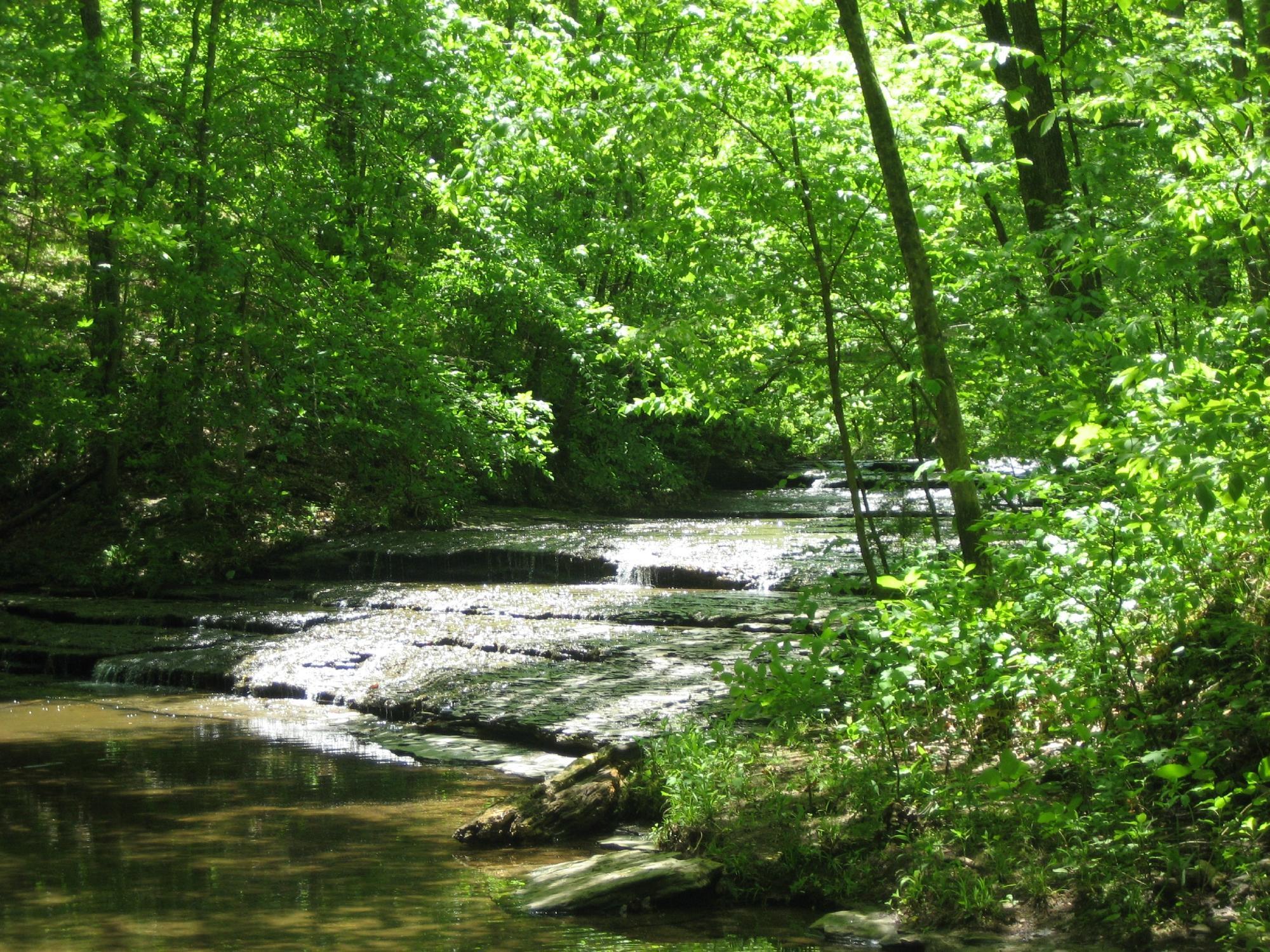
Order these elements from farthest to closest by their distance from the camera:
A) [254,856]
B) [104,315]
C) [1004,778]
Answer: [104,315], [254,856], [1004,778]

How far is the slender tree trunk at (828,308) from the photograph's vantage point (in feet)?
23.1

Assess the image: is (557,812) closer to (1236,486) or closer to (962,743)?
(962,743)

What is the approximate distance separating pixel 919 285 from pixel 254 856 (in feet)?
15.7

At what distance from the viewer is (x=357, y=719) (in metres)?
9.67

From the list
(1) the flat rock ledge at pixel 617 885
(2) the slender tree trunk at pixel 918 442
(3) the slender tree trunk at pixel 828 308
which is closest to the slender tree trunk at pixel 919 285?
(3) the slender tree trunk at pixel 828 308

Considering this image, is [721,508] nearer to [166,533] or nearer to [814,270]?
[166,533]

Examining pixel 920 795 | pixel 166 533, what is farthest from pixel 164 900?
pixel 166 533

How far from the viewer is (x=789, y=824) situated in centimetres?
562

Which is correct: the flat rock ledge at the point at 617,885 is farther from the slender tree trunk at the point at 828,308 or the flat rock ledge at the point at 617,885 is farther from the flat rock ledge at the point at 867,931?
the slender tree trunk at the point at 828,308

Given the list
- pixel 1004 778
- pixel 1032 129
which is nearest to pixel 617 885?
pixel 1004 778

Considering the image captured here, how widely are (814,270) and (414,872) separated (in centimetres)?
446

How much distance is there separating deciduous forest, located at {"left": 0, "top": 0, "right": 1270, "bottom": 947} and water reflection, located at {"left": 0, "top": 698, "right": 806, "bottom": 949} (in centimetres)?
119

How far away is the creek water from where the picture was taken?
5.09 meters

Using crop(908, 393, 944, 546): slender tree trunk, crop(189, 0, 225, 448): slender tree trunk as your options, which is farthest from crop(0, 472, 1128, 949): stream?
crop(189, 0, 225, 448): slender tree trunk
